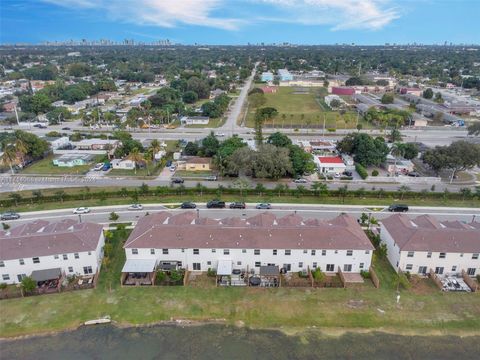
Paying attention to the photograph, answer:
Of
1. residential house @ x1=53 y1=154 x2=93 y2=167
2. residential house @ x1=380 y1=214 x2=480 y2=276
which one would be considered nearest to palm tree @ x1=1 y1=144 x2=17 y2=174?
residential house @ x1=53 y1=154 x2=93 y2=167

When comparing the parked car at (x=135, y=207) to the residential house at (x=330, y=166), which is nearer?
the parked car at (x=135, y=207)

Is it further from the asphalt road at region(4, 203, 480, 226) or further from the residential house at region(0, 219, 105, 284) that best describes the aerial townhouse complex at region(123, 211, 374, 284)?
the asphalt road at region(4, 203, 480, 226)

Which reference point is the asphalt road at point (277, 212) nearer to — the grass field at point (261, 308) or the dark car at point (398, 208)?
the dark car at point (398, 208)

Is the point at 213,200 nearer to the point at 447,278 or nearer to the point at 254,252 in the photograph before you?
the point at 254,252

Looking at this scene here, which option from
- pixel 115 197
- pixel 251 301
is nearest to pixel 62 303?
pixel 251 301

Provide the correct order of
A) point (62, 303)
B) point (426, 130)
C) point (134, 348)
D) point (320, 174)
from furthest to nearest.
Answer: point (426, 130), point (320, 174), point (62, 303), point (134, 348)

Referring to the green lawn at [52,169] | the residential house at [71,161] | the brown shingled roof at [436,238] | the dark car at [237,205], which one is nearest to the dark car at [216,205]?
the dark car at [237,205]
